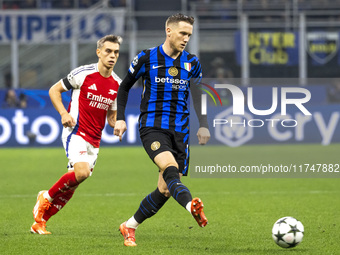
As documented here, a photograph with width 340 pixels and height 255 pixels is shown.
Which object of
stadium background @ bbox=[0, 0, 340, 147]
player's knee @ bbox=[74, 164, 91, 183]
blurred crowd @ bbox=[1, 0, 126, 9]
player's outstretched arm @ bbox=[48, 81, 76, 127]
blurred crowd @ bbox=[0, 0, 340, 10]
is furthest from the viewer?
blurred crowd @ bbox=[1, 0, 126, 9]

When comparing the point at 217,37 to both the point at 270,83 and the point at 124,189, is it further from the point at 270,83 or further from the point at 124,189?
the point at 124,189

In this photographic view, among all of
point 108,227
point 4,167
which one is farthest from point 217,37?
point 108,227

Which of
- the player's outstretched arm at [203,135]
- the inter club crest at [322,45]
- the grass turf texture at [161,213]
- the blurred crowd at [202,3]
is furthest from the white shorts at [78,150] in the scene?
the blurred crowd at [202,3]

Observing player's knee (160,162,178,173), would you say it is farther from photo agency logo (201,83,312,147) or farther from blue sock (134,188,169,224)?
photo agency logo (201,83,312,147)

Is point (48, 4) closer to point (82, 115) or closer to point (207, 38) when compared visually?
point (207, 38)

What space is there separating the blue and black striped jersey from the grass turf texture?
1.04 metres

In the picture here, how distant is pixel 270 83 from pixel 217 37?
3.35 meters

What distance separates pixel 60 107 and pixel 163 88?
1.21 metres

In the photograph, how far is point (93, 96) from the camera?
6789mm

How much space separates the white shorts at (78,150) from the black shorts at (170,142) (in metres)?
1.01

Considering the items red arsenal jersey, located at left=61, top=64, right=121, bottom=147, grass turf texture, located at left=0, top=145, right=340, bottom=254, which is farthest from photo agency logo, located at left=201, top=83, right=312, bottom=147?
red arsenal jersey, located at left=61, top=64, right=121, bottom=147

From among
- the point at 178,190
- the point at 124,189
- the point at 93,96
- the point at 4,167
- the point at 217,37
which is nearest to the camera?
the point at 178,190

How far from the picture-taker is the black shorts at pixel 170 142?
18.7 ft

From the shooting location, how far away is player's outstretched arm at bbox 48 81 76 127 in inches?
252
